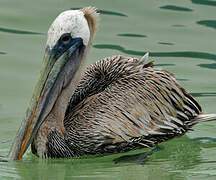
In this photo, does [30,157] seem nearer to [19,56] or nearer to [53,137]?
[53,137]

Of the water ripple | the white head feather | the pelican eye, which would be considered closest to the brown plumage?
the white head feather

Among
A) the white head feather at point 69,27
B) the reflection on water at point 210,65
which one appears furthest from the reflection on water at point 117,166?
the reflection on water at point 210,65

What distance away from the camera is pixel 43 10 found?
10375 millimetres

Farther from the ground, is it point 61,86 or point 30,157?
point 61,86

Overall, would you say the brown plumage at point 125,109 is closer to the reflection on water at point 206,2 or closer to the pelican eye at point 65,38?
the pelican eye at point 65,38

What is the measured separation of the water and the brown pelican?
0.52 feet

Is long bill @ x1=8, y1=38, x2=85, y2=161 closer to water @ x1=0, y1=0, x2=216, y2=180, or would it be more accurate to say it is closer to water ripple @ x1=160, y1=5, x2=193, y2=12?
water @ x1=0, y1=0, x2=216, y2=180

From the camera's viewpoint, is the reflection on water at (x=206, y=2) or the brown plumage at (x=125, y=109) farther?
the reflection on water at (x=206, y=2)

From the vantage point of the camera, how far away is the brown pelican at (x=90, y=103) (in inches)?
256

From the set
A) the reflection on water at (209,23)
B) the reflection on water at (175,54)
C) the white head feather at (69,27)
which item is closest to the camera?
the white head feather at (69,27)

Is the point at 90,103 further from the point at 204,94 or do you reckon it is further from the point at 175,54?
→ the point at 175,54

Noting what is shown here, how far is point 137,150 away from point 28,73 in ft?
7.62

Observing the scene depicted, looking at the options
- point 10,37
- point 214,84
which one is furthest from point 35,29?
point 214,84

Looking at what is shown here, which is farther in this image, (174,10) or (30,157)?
(174,10)
